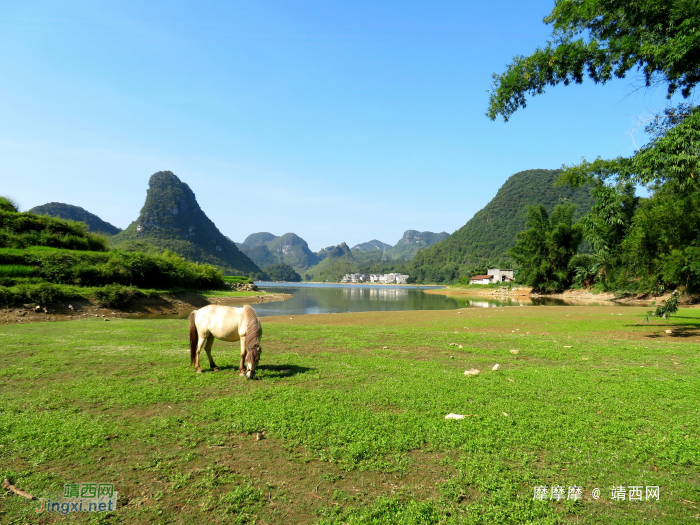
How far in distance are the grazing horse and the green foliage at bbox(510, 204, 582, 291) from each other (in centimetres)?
7379

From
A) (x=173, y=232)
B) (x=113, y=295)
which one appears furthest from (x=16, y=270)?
(x=173, y=232)

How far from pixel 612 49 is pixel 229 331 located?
41.0 ft

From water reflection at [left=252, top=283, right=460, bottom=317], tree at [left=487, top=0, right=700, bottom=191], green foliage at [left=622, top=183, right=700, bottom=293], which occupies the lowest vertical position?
water reflection at [left=252, top=283, right=460, bottom=317]

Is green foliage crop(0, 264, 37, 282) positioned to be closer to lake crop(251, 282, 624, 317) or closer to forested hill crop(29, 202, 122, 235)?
lake crop(251, 282, 624, 317)

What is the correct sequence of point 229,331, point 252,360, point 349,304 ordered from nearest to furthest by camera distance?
point 252,360
point 229,331
point 349,304

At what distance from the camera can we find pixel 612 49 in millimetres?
8727

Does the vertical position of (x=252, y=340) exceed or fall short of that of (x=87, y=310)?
it exceeds it

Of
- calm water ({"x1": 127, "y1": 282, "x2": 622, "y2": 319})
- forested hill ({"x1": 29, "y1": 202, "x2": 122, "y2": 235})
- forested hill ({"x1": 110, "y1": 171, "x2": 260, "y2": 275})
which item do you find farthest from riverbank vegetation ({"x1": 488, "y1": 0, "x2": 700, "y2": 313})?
forested hill ({"x1": 29, "y1": 202, "x2": 122, "y2": 235})

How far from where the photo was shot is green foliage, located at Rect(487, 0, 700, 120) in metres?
7.48

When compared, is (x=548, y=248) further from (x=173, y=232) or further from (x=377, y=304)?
(x=173, y=232)

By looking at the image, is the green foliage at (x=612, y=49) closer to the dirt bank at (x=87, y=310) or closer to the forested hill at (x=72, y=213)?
the dirt bank at (x=87, y=310)

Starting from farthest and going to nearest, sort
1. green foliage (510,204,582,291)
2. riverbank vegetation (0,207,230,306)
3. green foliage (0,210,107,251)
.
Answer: green foliage (510,204,582,291) < green foliage (0,210,107,251) < riverbank vegetation (0,207,230,306)

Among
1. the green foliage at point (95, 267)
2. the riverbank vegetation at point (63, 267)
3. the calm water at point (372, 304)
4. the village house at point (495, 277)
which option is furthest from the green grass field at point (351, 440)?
the village house at point (495, 277)

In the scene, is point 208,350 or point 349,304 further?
point 349,304
